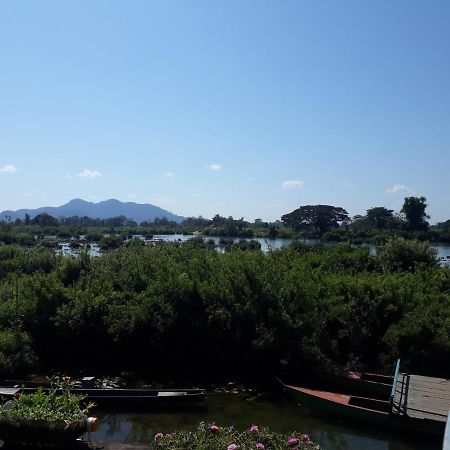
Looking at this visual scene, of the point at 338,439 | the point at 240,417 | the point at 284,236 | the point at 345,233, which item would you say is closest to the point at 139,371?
the point at 240,417

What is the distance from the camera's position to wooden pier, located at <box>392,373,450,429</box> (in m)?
10.9

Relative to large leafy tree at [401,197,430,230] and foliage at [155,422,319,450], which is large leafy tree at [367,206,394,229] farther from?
foliage at [155,422,319,450]

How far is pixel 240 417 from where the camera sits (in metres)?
12.6

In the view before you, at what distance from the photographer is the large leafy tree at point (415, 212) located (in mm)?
84938

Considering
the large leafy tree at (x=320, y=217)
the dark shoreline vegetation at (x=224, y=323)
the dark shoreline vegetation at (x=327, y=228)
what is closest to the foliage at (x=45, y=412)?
the dark shoreline vegetation at (x=224, y=323)

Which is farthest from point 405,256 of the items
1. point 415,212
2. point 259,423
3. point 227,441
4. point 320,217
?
point 320,217

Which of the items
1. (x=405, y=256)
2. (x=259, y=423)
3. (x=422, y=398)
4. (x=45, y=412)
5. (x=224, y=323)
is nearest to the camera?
(x=45, y=412)

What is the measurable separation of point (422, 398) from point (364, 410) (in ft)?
4.41

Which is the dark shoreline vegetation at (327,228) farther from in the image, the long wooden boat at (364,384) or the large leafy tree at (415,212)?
the long wooden boat at (364,384)

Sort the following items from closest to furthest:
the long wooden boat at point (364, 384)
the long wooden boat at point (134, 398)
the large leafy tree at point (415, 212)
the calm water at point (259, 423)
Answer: the calm water at point (259, 423)
the long wooden boat at point (134, 398)
the long wooden boat at point (364, 384)
the large leafy tree at point (415, 212)

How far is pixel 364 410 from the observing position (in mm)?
11859

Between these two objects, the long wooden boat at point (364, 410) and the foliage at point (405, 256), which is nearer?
the long wooden boat at point (364, 410)

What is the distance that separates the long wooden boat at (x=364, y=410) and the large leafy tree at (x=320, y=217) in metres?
93.7

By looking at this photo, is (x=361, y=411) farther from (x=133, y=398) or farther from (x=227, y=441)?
(x=227, y=441)
